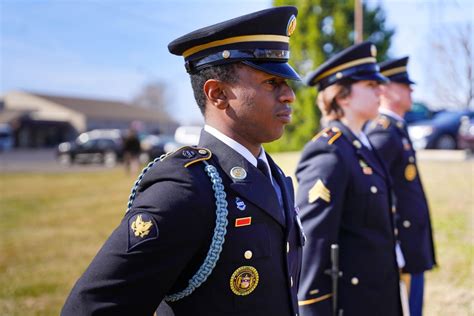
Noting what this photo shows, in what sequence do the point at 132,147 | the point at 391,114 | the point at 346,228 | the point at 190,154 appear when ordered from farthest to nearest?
the point at 132,147
the point at 391,114
the point at 346,228
the point at 190,154

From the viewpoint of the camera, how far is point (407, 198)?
3.40 m

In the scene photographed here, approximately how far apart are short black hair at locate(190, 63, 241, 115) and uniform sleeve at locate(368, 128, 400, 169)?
6.77 feet

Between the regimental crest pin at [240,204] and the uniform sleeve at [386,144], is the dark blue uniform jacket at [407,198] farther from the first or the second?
the regimental crest pin at [240,204]

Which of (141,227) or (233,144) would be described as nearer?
(141,227)

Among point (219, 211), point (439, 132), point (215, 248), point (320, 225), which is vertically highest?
point (219, 211)

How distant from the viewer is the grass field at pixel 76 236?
459cm

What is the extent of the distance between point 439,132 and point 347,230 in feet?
47.2

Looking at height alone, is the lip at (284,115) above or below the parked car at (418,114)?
above

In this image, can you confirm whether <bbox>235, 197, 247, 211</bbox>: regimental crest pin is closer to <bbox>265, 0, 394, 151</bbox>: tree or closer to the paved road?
<bbox>265, 0, 394, 151</bbox>: tree

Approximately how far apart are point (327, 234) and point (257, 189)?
99 centimetres

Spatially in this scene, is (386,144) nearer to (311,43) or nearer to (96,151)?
(311,43)

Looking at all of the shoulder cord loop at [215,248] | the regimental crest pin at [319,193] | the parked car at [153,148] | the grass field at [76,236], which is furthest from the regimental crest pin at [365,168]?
the parked car at [153,148]

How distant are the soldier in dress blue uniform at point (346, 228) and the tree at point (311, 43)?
1380 cm

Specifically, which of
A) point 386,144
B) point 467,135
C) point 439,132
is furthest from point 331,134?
point 439,132
